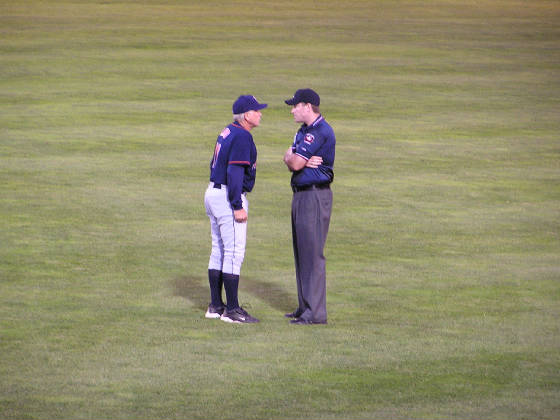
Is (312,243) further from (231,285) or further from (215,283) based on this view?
(215,283)

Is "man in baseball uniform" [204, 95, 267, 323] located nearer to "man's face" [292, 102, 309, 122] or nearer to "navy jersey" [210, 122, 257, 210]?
"navy jersey" [210, 122, 257, 210]

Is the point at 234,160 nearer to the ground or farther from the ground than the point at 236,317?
farther from the ground

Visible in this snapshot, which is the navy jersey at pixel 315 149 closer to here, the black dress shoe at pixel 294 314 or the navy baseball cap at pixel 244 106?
the navy baseball cap at pixel 244 106

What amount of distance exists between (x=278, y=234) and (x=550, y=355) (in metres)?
4.87

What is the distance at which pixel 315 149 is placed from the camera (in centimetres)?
846

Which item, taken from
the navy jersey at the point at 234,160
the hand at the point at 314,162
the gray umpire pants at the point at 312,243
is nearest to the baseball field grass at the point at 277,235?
the gray umpire pants at the point at 312,243

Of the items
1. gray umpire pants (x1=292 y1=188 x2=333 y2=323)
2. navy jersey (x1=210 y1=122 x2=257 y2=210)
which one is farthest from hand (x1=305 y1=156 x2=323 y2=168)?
navy jersey (x1=210 y1=122 x2=257 y2=210)

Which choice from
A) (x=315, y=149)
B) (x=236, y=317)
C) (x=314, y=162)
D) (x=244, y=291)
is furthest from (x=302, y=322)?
(x=315, y=149)

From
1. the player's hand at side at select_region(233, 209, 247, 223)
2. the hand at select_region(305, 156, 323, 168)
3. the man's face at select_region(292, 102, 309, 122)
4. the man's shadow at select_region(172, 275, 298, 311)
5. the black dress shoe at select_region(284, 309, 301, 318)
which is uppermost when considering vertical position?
the man's face at select_region(292, 102, 309, 122)

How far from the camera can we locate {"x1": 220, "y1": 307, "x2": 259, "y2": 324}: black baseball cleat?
28.6 feet

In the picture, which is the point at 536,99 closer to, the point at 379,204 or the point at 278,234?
the point at 379,204

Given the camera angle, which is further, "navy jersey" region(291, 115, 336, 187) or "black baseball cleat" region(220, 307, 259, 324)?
"black baseball cleat" region(220, 307, 259, 324)

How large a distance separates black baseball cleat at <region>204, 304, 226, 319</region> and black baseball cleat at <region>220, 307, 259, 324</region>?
11 centimetres

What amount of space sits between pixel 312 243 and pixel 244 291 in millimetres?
1453
